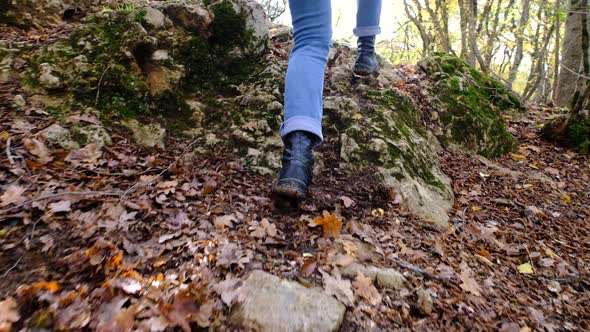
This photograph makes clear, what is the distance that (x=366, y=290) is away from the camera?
→ 58.4 inches

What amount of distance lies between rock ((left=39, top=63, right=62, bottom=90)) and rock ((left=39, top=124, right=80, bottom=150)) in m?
0.40

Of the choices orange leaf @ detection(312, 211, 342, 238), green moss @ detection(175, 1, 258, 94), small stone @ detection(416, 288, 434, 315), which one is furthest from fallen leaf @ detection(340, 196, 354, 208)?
green moss @ detection(175, 1, 258, 94)

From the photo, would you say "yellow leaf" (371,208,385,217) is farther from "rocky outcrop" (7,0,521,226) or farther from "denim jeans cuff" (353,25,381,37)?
"denim jeans cuff" (353,25,381,37)

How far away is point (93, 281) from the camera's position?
128 centimetres

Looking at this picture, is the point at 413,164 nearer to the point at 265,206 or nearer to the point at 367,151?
the point at 367,151

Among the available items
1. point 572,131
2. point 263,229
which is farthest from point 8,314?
point 572,131

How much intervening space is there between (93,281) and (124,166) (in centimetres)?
93

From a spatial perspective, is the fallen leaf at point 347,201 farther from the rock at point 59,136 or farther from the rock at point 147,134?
the rock at point 59,136

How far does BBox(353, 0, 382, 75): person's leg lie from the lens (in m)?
3.06

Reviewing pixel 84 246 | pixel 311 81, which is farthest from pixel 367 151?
pixel 84 246

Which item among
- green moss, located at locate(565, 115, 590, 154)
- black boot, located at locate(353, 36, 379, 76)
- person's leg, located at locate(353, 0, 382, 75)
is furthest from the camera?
green moss, located at locate(565, 115, 590, 154)

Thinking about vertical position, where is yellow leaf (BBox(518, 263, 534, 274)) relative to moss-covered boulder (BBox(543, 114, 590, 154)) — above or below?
above

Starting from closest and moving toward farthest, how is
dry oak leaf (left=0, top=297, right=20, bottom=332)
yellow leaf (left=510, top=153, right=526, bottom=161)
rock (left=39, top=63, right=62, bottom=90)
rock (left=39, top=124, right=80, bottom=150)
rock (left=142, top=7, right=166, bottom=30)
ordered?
dry oak leaf (left=0, top=297, right=20, bottom=332) < rock (left=39, top=124, right=80, bottom=150) < rock (left=39, top=63, right=62, bottom=90) < rock (left=142, top=7, right=166, bottom=30) < yellow leaf (left=510, top=153, right=526, bottom=161)

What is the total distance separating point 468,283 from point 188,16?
2.97 metres
